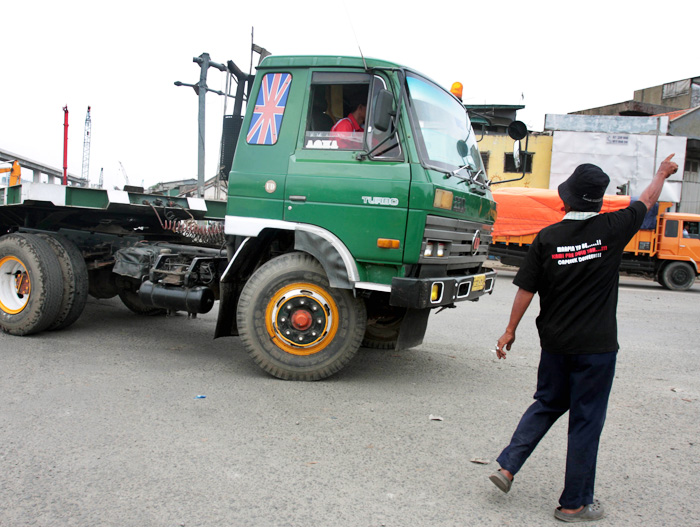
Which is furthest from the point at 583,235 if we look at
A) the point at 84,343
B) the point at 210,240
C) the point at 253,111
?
the point at 84,343

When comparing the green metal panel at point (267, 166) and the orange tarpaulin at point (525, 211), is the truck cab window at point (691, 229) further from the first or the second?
the green metal panel at point (267, 166)

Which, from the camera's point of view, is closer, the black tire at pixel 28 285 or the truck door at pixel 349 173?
the truck door at pixel 349 173

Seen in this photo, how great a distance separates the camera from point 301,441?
3486 millimetres

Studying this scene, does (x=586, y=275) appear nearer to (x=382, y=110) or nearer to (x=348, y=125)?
(x=382, y=110)

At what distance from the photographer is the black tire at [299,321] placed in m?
4.59

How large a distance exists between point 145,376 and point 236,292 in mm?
1035

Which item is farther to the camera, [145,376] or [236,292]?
[236,292]

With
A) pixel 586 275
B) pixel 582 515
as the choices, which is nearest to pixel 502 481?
pixel 582 515

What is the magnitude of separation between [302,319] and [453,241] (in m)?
1.37

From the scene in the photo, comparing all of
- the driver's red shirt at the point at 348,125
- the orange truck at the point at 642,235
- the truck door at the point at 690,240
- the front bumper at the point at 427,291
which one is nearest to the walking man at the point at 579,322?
the front bumper at the point at 427,291

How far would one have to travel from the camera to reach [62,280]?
589cm

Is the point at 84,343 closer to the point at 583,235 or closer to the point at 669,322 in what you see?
the point at 583,235

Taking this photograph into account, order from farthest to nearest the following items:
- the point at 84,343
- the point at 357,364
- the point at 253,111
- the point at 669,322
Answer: the point at 669,322 → the point at 84,343 → the point at 357,364 → the point at 253,111

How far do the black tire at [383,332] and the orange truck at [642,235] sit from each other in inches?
456
